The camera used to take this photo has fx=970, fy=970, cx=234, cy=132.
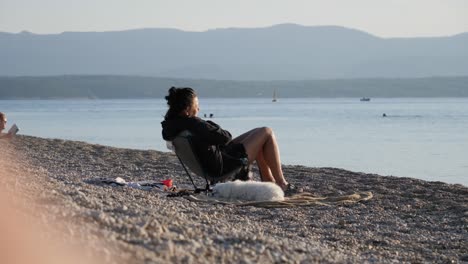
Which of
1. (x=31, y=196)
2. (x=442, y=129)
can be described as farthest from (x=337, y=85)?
(x=31, y=196)

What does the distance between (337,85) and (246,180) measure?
527ft

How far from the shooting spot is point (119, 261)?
4.51 m

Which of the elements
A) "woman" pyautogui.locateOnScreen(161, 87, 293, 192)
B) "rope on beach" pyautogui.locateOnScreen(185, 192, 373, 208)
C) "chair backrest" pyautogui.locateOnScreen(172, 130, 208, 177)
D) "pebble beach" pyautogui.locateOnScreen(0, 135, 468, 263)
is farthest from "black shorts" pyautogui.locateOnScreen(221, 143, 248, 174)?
"pebble beach" pyautogui.locateOnScreen(0, 135, 468, 263)

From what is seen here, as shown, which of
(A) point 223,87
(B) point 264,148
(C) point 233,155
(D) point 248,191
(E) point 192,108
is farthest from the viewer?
(A) point 223,87

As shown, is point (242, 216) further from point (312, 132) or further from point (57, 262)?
point (312, 132)

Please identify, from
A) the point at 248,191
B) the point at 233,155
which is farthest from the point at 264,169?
the point at 248,191

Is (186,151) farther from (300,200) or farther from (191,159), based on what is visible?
(300,200)

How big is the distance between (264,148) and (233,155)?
14.8 inches

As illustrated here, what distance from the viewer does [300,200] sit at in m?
9.39

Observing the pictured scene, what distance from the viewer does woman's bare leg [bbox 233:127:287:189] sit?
9414 millimetres

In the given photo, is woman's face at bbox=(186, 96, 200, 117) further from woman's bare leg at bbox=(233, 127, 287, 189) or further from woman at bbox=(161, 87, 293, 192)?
woman's bare leg at bbox=(233, 127, 287, 189)

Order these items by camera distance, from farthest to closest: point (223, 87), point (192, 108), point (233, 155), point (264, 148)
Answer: point (223, 87)
point (264, 148)
point (233, 155)
point (192, 108)

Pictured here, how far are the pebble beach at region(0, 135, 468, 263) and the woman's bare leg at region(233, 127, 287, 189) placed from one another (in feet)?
1.95

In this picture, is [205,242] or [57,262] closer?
[57,262]
